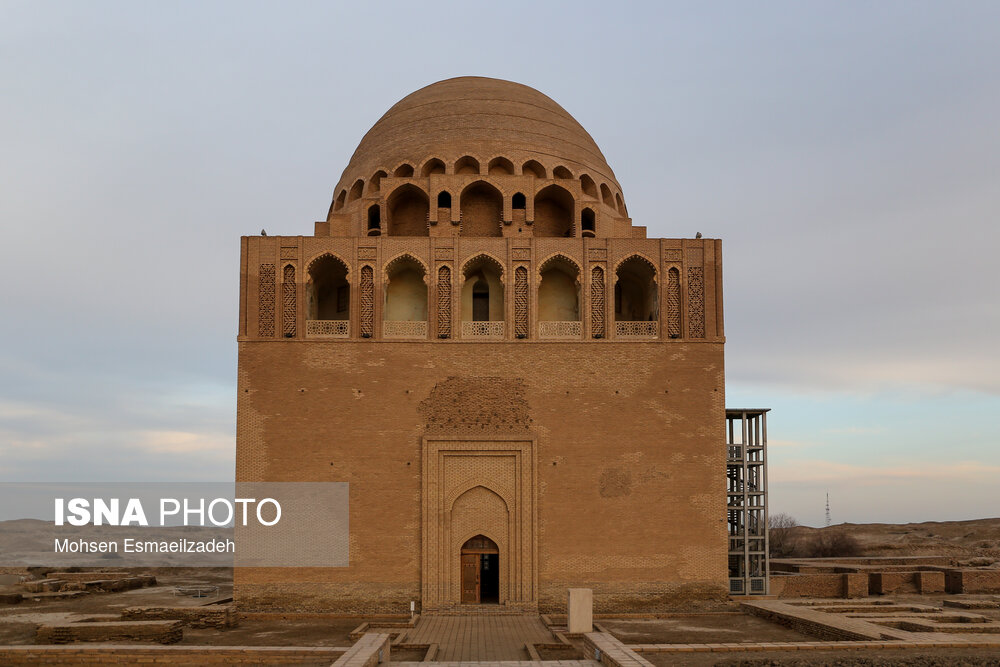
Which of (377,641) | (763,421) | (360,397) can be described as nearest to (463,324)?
(360,397)

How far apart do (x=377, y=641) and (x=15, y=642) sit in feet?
19.0

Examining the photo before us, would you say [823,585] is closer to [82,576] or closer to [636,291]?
[636,291]

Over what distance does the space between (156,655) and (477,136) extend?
12400mm

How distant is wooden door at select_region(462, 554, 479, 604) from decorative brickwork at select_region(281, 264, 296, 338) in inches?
209

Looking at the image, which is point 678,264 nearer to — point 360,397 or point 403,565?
point 360,397

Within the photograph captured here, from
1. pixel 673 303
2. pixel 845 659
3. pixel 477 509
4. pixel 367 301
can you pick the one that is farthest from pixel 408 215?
Answer: pixel 845 659

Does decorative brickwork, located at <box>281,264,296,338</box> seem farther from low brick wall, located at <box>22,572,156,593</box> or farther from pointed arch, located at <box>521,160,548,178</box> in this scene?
low brick wall, located at <box>22,572,156,593</box>

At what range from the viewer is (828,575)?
18.9 meters

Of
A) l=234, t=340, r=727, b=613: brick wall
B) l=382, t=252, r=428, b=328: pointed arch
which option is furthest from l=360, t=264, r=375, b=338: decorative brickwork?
l=382, t=252, r=428, b=328: pointed arch

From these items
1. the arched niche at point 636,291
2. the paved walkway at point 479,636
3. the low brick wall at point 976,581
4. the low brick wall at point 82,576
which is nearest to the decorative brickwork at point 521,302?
the arched niche at point 636,291

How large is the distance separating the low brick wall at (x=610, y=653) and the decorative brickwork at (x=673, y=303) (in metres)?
7.40

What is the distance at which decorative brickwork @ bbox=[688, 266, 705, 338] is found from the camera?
17.0 meters

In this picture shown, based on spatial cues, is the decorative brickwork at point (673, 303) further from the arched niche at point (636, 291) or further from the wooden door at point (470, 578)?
the wooden door at point (470, 578)

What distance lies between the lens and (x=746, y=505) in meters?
17.6
